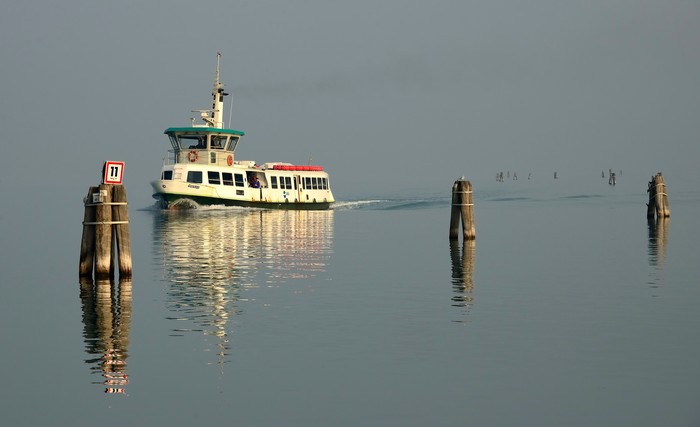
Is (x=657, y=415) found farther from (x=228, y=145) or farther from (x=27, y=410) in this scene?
(x=228, y=145)

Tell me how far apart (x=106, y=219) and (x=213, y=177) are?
143 ft

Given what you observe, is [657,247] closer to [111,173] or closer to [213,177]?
[111,173]

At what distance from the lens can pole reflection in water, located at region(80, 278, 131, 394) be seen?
45.4ft

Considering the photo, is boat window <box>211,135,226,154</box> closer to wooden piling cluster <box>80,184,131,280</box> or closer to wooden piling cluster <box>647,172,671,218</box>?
wooden piling cluster <box>647,172,671,218</box>

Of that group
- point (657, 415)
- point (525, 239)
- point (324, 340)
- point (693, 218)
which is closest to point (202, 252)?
point (525, 239)

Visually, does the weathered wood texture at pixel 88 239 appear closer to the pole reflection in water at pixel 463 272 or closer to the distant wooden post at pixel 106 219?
the distant wooden post at pixel 106 219

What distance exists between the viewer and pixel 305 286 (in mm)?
23969

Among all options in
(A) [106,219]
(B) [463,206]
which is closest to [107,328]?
(A) [106,219]

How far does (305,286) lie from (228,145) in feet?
151

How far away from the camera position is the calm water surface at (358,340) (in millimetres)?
12102

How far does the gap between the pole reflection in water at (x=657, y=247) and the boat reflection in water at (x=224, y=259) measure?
941 cm

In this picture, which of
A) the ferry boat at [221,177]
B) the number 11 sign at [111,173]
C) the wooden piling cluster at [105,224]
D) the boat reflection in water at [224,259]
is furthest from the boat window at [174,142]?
the number 11 sign at [111,173]

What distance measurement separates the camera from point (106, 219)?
72.8ft

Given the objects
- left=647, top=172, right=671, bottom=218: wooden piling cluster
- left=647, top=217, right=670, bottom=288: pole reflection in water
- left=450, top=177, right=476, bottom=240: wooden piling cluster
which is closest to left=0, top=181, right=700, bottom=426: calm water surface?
left=647, top=217, right=670, bottom=288: pole reflection in water
